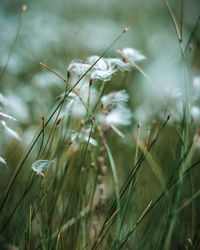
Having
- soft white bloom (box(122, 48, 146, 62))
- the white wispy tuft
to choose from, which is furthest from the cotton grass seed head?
the white wispy tuft

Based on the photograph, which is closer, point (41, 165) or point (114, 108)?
point (41, 165)

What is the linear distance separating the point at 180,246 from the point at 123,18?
338 cm

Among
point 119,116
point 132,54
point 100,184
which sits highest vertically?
point 132,54

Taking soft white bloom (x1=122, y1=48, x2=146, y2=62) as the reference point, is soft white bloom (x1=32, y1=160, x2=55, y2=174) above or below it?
below

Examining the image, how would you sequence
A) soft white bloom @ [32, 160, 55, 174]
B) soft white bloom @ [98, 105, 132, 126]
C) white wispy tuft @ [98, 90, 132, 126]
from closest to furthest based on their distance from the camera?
1. soft white bloom @ [32, 160, 55, 174]
2. white wispy tuft @ [98, 90, 132, 126]
3. soft white bloom @ [98, 105, 132, 126]

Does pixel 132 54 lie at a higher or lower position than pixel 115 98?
higher

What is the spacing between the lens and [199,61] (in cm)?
185

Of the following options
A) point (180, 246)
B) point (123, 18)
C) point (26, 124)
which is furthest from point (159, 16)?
point (180, 246)

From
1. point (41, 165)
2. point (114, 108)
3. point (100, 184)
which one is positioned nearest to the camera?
point (41, 165)

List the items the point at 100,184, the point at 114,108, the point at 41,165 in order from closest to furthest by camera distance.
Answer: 1. the point at 41,165
2. the point at 100,184
3. the point at 114,108

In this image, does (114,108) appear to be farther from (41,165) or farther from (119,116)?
(41,165)

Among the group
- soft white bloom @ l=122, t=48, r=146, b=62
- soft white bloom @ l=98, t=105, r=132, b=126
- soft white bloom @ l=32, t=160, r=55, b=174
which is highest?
soft white bloom @ l=122, t=48, r=146, b=62

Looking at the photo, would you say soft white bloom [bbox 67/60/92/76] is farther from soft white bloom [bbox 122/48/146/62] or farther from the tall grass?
soft white bloom [bbox 122/48/146/62]

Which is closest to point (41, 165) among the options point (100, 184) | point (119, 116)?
point (100, 184)
